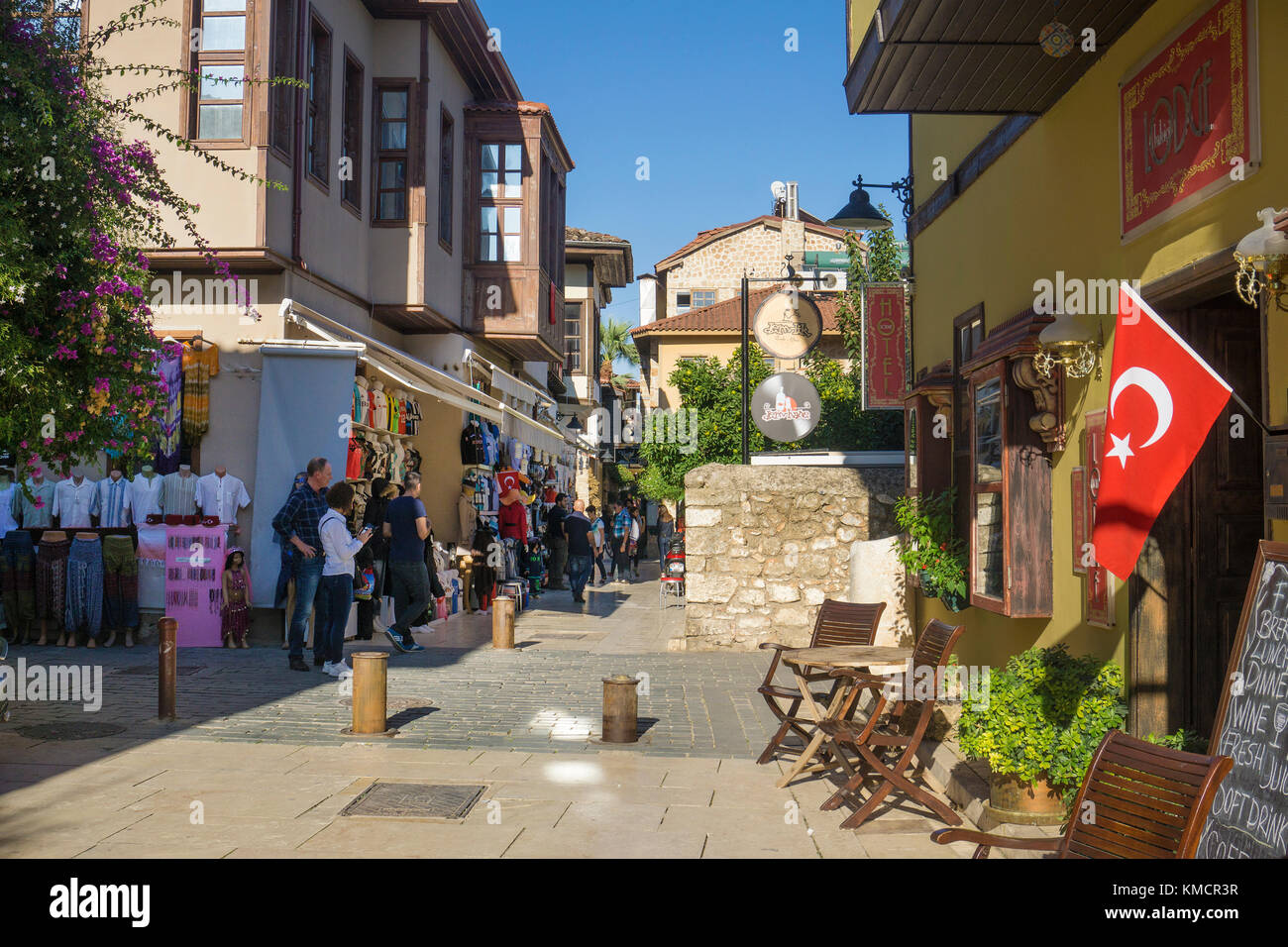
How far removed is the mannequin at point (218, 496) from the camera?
12.4 m

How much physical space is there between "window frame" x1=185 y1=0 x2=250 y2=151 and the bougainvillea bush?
4567mm

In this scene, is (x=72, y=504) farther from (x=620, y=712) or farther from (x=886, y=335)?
(x=886, y=335)

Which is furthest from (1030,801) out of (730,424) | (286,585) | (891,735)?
(730,424)

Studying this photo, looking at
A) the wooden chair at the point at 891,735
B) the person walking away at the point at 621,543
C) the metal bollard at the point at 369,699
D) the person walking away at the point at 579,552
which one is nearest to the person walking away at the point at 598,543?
the person walking away at the point at 621,543

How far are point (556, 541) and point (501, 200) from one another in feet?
23.4

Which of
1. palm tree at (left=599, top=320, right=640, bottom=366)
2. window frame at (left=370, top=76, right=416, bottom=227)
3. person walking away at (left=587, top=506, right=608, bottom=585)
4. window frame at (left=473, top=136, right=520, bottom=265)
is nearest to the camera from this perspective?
window frame at (left=370, top=76, right=416, bottom=227)

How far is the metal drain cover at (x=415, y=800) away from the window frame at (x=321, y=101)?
9436mm

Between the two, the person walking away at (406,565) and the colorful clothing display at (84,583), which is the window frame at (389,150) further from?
the colorful clothing display at (84,583)

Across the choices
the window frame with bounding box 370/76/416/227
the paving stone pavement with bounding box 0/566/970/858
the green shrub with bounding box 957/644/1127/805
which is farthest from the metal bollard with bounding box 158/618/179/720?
the window frame with bounding box 370/76/416/227

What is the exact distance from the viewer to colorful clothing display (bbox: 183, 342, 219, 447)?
1257 cm

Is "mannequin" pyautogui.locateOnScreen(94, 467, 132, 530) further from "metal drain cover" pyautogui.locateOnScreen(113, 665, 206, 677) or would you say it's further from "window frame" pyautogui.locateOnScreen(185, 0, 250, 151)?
"window frame" pyautogui.locateOnScreen(185, 0, 250, 151)

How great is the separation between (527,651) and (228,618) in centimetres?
321
